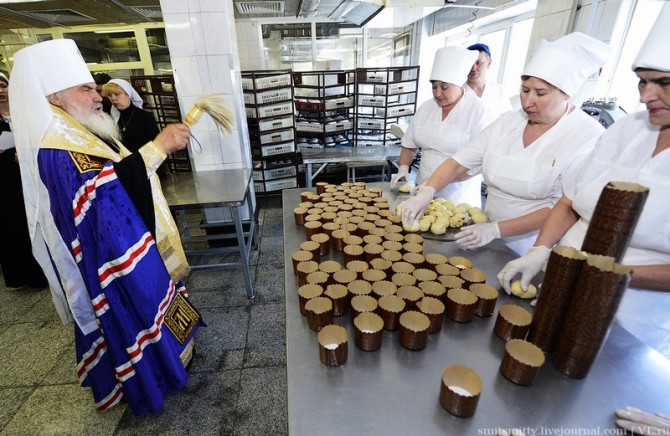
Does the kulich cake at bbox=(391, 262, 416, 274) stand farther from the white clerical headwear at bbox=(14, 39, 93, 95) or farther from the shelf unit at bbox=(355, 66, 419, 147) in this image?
the shelf unit at bbox=(355, 66, 419, 147)

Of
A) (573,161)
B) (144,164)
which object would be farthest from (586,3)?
(144,164)

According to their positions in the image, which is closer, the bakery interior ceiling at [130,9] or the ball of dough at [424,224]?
the ball of dough at [424,224]

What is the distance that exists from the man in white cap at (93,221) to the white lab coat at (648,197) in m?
1.72

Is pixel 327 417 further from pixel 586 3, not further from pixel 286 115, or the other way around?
pixel 286 115

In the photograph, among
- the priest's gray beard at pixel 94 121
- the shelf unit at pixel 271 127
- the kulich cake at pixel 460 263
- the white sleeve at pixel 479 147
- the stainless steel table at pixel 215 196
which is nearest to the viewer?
the kulich cake at pixel 460 263

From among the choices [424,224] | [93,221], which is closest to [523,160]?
[424,224]

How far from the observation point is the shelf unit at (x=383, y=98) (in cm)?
462

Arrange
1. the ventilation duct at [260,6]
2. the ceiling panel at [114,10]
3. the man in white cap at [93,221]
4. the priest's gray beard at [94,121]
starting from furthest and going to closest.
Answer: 1. the ventilation duct at [260,6]
2. the ceiling panel at [114,10]
3. the priest's gray beard at [94,121]
4. the man in white cap at [93,221]

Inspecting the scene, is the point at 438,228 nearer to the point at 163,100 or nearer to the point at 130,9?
the point at 163,100

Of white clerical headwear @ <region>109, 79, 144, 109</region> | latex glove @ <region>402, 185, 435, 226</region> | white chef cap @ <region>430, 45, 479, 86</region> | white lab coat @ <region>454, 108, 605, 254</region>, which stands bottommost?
latex glove @ <region>402, 185, 435, 226</region>

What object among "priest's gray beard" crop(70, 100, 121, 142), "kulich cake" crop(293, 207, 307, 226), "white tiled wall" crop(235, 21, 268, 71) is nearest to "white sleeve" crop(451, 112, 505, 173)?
"kulich cake" crop(293, 207, 307, 226)

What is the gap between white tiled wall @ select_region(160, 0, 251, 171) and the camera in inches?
109

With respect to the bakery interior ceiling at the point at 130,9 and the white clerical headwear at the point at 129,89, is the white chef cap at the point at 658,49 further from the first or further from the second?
the white clerical headwear at the point at 129,89

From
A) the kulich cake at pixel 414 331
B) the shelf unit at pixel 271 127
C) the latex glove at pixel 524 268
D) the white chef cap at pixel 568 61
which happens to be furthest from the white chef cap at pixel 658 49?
the shelf unit at pixel 271 127
